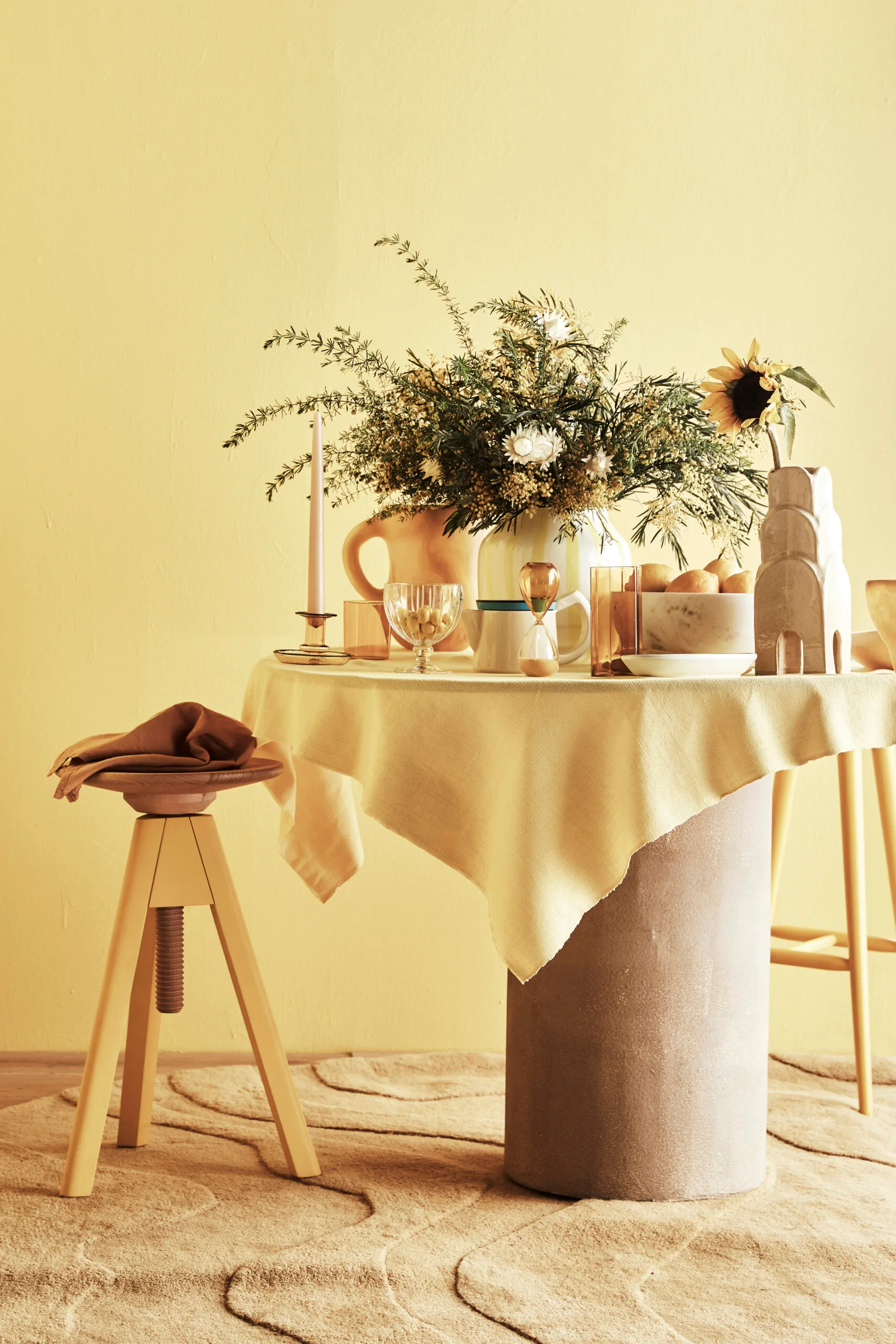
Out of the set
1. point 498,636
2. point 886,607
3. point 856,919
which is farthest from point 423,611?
point 856,919

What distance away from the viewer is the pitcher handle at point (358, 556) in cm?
204

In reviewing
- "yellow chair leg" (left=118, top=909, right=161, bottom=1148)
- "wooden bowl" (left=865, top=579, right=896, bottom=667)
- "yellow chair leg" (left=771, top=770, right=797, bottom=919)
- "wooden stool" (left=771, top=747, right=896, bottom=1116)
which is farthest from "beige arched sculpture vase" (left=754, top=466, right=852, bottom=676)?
"yellow chair leg" (left=118, top=909, right=161, bottom=1148)

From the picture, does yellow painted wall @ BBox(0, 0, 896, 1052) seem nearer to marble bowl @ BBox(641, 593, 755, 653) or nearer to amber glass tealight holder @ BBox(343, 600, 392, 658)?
amber glass tealight holder @ BBox(343, 600, 392, 658)

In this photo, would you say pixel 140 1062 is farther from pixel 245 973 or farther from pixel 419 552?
pixel 419 552

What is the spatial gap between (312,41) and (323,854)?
5.54ft

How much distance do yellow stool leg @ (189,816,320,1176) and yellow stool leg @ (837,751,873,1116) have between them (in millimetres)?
1010

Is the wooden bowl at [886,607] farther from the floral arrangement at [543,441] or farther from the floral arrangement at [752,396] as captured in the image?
the floral arrangement at [543,441]

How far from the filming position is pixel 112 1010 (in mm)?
1776

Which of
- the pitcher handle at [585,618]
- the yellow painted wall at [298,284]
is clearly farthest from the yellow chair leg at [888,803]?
the pitcher handle at [585,618]

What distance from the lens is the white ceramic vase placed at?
183 centimetres

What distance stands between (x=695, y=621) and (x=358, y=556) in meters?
0.67

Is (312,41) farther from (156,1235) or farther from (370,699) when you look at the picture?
(156,1235)

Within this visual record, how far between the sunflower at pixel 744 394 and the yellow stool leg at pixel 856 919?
0.79 m

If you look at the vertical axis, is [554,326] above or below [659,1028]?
above
